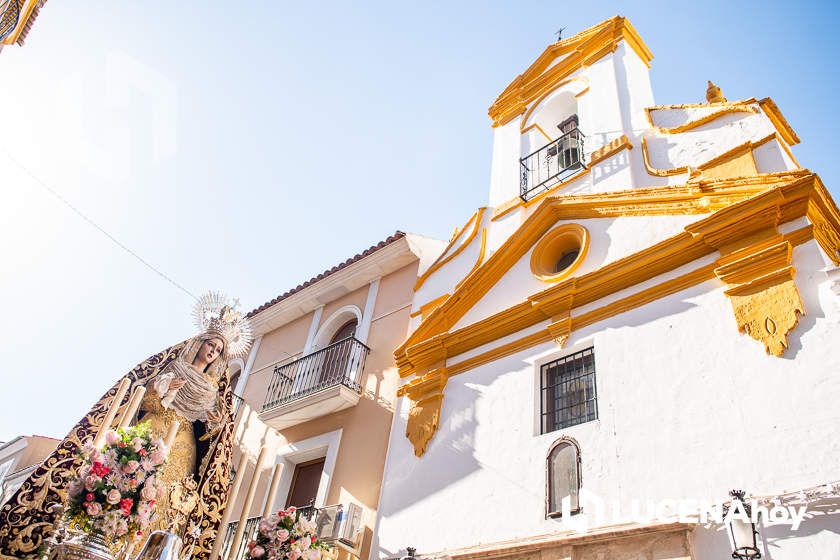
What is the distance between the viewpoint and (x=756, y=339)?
586 centimetres

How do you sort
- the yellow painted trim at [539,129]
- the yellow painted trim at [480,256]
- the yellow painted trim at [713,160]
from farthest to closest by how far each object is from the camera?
the yellow painted trim at [539,129] → the yellow painted trim at [480,256] → the yellow painted trim at [713,160]

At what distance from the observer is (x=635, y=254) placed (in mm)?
7242

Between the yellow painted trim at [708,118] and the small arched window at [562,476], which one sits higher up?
the yellow painted trim at [708,118]

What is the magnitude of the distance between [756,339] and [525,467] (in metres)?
2.61

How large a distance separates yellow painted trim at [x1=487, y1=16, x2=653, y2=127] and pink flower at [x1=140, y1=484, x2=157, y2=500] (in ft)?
31.1

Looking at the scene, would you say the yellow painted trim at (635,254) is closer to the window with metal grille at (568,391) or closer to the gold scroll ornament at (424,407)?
the gold scroll ornament at (424,407)

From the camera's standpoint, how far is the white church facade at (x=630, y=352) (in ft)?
17.7

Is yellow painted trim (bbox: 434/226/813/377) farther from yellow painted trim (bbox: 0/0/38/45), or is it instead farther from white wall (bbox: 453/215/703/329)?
yellow painted trim (bbox: 0/0/38/45)

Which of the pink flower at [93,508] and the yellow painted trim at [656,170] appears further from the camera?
the yellow painted trim at [656,170]

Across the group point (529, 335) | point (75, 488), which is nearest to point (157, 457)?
point (75, 488)

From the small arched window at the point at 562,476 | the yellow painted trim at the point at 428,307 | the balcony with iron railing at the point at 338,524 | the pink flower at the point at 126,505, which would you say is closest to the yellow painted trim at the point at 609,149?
the yellow painted trim at the point at 428,307

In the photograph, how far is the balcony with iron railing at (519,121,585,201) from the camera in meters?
9.72

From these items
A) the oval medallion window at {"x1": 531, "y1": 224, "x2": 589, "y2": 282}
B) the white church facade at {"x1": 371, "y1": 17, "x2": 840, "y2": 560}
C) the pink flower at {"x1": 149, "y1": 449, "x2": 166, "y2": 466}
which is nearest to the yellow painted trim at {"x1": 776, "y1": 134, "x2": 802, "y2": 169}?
the white church facade at {"x1": 371, "y1": 17, "x2": 840, "y2": 560}

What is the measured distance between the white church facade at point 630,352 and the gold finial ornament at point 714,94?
4cm
